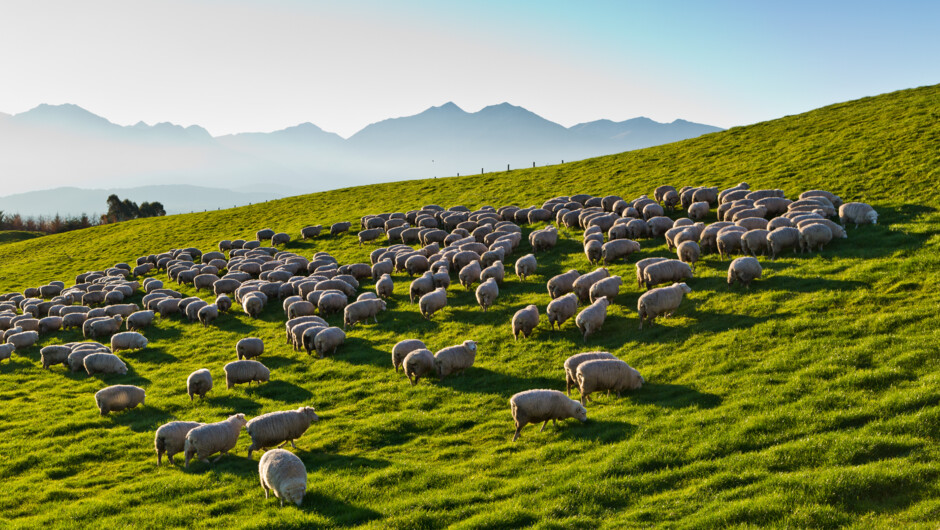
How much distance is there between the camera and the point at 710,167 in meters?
43.3

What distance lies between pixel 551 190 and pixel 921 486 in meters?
39.5

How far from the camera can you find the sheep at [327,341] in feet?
72.2

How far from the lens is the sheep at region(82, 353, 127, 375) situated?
2308 centimetres

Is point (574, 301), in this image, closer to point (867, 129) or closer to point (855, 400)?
point (855, 400)

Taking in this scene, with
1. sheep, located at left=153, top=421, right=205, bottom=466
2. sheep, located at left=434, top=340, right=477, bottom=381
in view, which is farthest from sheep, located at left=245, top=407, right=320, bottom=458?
sheep, located at left=434, top=340, right=477, bottom=381

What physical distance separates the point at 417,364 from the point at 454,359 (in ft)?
3.91

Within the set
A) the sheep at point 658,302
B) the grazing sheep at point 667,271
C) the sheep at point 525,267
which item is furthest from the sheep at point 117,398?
the grazing sheep at point 667,271

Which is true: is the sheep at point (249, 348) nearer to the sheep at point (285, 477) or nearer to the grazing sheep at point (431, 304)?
the grazing sheep at point (431, 304)

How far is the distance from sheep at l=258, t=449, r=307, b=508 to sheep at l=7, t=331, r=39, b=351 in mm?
23648

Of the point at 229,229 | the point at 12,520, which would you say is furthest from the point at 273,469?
the point at 229,229

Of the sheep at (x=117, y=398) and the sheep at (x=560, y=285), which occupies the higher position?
the sheep at (x=560, y=285)

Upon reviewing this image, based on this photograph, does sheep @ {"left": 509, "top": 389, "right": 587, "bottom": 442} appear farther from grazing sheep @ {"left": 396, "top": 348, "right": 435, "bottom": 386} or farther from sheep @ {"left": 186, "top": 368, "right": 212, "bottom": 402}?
sheep @ {"left": 186, "top": 368, "right": 212, "bottom": 402}

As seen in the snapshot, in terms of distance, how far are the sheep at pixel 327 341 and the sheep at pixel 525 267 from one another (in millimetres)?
9022

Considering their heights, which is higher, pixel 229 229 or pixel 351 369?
pixel 229 229
